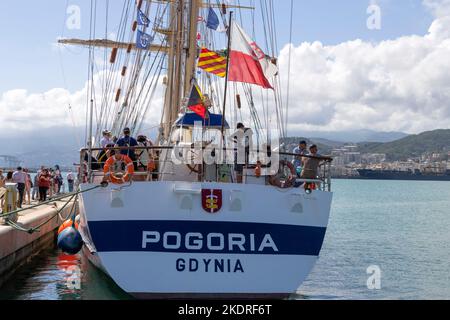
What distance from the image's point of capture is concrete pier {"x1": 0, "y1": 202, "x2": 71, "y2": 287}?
16.5m

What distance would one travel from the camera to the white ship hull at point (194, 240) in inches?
504

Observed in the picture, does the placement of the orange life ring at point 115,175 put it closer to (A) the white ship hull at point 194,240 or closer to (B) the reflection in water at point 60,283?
(A) the white ship hull at point 194,240

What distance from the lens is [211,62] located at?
16.3 metres

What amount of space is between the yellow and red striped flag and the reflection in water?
5.42 meters

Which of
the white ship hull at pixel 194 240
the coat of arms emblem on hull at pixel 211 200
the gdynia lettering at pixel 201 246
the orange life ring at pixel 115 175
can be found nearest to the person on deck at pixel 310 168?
the white ship hull at pixel 194 240

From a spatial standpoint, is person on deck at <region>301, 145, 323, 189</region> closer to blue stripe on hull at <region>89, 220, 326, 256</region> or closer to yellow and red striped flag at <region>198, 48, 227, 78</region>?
blue stripe on hull at <region>89, 220, 326, 256</region>

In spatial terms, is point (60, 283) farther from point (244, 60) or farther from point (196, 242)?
point (244, 60)

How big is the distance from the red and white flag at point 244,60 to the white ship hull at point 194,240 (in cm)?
243

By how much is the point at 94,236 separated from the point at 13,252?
5.55m

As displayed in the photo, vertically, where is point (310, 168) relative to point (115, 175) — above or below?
above

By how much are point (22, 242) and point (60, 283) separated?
2.02 meters

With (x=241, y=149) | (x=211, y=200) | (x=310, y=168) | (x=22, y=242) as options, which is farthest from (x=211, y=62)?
(x=22, y=242)

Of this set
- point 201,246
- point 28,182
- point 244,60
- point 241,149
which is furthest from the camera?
point 28,182
